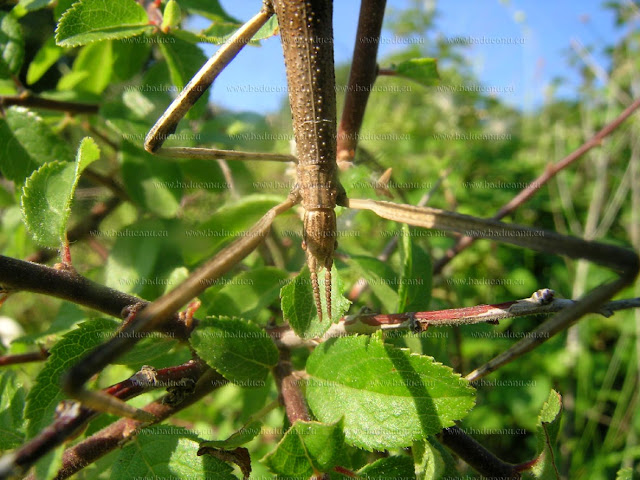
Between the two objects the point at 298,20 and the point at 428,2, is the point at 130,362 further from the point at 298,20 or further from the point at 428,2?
the point at 428,2

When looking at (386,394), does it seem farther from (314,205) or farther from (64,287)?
(64,287)

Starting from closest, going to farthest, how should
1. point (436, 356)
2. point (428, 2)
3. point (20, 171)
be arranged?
point (436, 356)
point (20, 171)
point (428, 2)

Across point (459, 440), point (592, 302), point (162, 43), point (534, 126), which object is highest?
point (162, 43)

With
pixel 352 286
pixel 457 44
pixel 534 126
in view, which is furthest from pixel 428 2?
pixel 352 286

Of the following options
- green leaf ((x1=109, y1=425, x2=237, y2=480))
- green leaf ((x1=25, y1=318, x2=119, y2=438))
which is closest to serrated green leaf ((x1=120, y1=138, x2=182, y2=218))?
green leaf ((x1=25, y1=318, x2=119, y2=438))

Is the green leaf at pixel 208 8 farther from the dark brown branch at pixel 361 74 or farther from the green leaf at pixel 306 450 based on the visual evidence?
the green leaf at pixel 306 450

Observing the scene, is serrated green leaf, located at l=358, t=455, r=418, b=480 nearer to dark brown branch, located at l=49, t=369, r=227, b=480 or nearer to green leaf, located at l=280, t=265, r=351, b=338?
Answer: green leaf, located at l=280, t=265, r=351, b=338

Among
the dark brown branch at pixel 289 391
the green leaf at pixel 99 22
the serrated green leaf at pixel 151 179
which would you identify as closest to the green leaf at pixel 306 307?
the dark brown branch at pixel 289 391
